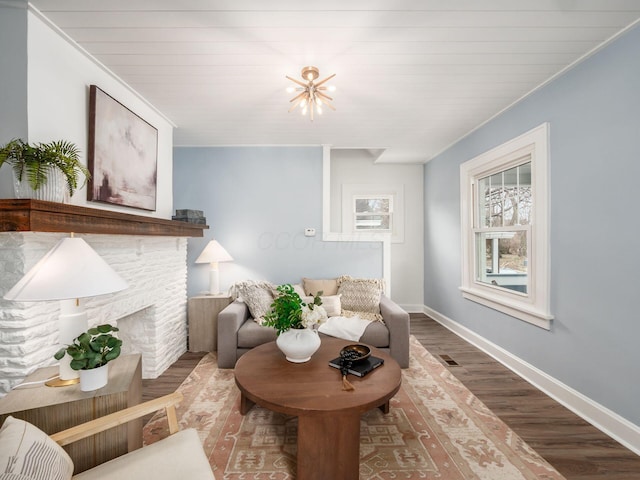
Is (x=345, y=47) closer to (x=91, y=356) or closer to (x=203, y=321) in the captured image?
(x=91, y=356)

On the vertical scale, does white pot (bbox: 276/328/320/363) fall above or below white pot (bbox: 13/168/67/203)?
below

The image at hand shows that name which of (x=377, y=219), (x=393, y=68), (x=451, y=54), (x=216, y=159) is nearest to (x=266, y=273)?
(x=216, y=159)

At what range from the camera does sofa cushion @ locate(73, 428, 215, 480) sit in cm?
107

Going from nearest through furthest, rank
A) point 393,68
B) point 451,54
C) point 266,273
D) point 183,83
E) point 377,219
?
A: 1. point 451,54
2. point 393,68
3. point 183,83
4. point 266,273
5. point 377,219

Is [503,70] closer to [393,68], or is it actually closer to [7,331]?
[393,68]

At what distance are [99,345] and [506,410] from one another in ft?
8.70

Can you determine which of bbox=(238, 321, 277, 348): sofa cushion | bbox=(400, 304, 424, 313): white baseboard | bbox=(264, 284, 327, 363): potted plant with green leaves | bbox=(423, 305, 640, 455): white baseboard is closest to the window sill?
bbox=(423, 305, 640, 455): white baseboard

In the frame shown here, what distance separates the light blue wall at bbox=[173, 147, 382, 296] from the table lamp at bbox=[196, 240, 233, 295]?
0.34 meters

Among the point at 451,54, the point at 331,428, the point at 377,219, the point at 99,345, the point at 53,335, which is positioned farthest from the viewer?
the point at 377,219

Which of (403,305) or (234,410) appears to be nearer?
(234,410)

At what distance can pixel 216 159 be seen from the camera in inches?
152

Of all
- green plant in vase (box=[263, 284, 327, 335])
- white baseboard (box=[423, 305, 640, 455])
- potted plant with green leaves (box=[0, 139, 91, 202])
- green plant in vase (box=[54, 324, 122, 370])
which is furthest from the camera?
green plant in vase (box=[263, 284, 327, 335])

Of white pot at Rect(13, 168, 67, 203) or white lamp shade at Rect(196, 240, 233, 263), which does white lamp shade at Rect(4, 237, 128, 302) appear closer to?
white pot at Rect(13, 168, 67, 203)

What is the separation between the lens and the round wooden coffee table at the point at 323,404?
4.83 feet
